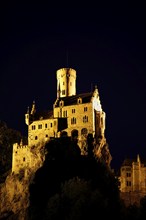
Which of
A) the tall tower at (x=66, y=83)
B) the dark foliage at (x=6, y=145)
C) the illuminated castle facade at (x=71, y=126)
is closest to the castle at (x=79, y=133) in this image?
the illuminated castle facade at (x=71, y=126)

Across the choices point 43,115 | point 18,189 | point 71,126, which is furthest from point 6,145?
point 71,126

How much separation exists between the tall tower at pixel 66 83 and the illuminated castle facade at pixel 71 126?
200 inches

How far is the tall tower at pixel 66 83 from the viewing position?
111812mm

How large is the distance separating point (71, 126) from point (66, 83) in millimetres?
16868

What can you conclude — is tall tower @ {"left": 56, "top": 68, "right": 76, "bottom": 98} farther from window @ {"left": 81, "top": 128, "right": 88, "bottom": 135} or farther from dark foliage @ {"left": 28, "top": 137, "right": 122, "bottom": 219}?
dark foliage @ {"left": 28, "top": 137, "right": 122, "bottom": 219}

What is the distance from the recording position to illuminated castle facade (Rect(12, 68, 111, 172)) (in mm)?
98562

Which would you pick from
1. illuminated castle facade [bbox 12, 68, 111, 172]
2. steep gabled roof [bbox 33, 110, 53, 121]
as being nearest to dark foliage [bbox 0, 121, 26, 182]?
steep gabled roof [bbox 33, 110, 53, 121]

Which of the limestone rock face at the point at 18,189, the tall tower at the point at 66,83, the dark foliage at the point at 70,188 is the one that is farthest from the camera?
the tall tower at the point at 66,83

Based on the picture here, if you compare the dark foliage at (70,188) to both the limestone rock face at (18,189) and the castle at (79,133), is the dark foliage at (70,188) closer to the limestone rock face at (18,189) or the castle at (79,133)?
the limestone rock face at (18,189)

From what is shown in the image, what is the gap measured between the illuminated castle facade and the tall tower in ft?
16.7

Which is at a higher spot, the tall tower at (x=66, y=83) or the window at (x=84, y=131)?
the tall tower at (x=66, y=83)

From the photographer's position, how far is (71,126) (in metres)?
100

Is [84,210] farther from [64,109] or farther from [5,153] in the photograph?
[5,153]

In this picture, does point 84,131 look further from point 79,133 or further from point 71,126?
point 71,126
